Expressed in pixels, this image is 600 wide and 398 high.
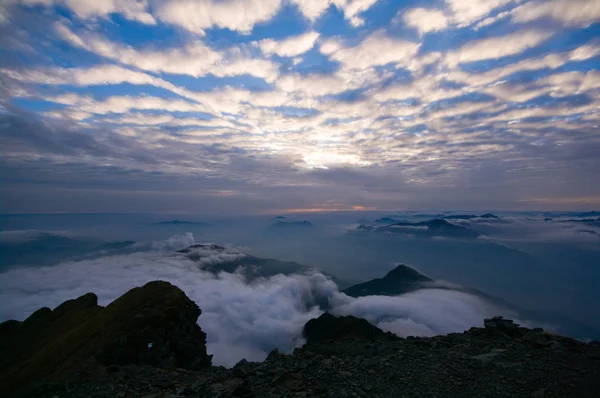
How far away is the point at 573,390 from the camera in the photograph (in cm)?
1045

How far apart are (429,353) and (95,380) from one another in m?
19.1

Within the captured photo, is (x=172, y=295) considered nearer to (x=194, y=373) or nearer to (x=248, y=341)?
(x=194, y=373)

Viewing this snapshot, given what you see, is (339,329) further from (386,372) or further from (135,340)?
(386,372)

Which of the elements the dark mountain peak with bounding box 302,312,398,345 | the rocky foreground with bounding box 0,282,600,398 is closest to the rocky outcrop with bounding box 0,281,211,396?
the rocky foreground with bounding box 0,282,600,398

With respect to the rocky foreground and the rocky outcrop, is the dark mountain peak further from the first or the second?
the rocky foreground

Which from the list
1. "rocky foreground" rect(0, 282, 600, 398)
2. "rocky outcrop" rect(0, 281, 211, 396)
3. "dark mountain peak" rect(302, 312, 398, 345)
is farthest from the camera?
"dark mountain peak" rect(302, 312, 398, 345)

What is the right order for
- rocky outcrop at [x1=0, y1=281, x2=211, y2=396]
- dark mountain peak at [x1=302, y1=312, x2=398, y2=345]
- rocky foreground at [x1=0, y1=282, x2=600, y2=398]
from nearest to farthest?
rocky foreground at [x1=0, y1=282, x2=600, y2=398] → rocky outcrop at [x1=0, y1=281, x2=211, y2=396] → dark mountain peak at [x1=302, y1=312, x2=398, y2=345]

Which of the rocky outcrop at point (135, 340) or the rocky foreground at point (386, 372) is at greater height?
the rocky foreground at point (386, 372)

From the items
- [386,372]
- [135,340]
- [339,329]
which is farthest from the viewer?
[339,329]

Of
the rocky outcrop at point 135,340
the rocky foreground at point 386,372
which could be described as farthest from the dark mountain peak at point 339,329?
the rocky foreground at point 386,372

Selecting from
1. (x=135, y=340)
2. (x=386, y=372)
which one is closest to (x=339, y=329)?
(x=135, y=340)

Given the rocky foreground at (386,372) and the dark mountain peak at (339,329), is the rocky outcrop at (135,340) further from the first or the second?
the dark mountain peak at (339,329)

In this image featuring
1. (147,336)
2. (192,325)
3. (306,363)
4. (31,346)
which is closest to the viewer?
(306,363)

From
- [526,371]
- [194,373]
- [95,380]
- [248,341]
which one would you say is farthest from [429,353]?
[248,341]
